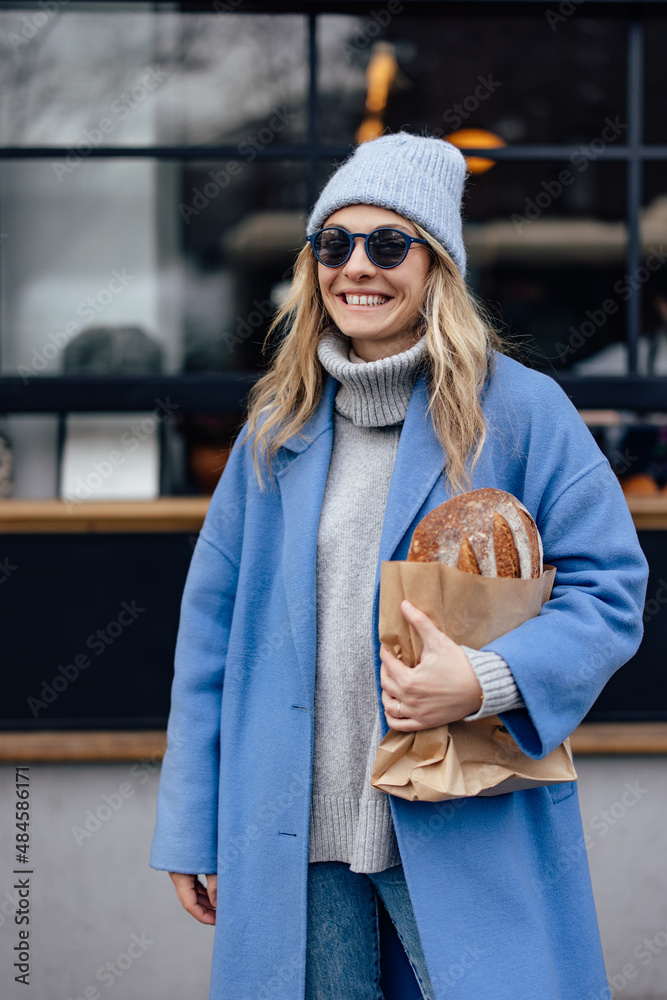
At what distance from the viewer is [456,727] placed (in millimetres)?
1369

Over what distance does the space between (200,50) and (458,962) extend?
151 inches

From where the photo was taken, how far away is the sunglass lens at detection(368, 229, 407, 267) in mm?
1533

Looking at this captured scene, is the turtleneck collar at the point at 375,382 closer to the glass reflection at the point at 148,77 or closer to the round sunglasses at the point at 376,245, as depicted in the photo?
the round sunglasses at the point at 376,245

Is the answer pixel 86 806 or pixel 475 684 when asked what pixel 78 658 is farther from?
pixel 475 684

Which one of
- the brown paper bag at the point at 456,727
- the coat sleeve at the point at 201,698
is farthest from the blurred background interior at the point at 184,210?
the brown paper bag at the point at 456,727

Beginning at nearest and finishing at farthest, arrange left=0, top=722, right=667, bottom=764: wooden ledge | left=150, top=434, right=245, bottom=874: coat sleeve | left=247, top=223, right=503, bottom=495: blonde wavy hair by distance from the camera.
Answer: left=247, top=223, right=503, bottom=495: blonde wavy hair
left=150, top=434, right=245, bottom=874: coat sleeve
left=0, top=722, right=667, bottom=764: wooden ledge

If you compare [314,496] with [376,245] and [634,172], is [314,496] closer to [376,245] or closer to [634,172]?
[376,245]

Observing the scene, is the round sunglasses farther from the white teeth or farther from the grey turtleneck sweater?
the grey turtleneck sweater

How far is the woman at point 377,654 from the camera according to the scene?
141 cm

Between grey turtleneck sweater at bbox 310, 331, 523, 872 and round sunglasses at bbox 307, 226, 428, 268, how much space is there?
16cm

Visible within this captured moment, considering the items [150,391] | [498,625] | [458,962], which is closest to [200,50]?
[150,391]

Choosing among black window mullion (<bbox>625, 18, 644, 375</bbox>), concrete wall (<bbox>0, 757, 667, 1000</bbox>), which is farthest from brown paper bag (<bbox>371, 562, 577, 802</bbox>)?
black window mullion (<bbox>625, 18, 644, 375</bbox>)

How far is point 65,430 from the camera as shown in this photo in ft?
11.0

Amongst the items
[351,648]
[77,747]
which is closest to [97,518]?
[77,747]
